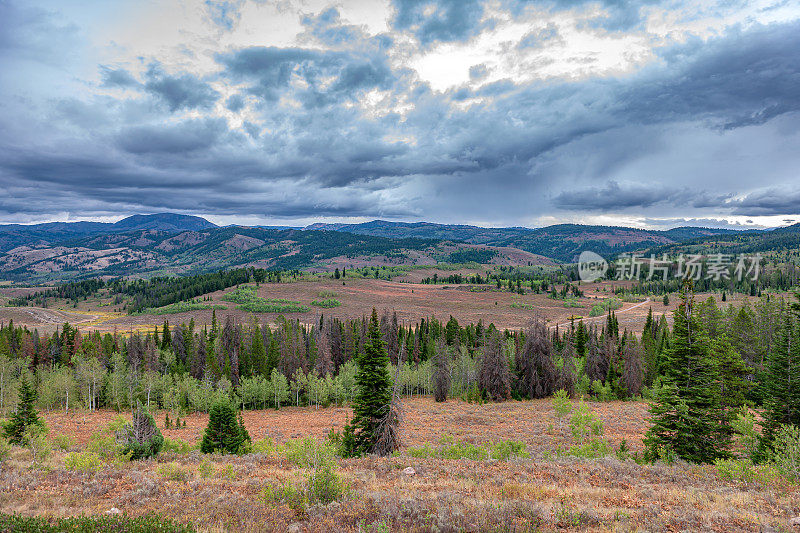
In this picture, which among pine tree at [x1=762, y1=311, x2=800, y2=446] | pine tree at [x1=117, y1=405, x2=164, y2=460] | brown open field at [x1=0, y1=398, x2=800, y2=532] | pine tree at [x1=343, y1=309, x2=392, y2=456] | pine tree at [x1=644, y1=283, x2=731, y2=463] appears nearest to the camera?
brown open field at [x1=0, y1=398, x2=800, y2=532]

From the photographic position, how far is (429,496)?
47.9ft

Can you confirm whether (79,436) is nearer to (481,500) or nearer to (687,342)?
(481,500)

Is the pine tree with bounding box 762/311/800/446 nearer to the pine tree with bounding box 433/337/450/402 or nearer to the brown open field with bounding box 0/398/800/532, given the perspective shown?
the brown open field with bounding box 0/398/800/532

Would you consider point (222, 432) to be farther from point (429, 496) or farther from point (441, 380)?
point (441, 380)

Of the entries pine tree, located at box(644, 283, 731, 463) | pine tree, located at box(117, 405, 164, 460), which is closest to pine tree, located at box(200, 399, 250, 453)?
pine tree, located at box(117, 405, 164, 460)

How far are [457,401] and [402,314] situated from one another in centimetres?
11056

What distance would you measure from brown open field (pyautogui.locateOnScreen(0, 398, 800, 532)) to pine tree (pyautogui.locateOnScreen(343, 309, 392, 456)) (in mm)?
3581

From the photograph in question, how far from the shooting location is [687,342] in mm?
27422

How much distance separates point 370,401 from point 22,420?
30939mm

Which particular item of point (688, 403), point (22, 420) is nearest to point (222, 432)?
point (22, 420)

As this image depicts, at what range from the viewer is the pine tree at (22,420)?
31.7 metres

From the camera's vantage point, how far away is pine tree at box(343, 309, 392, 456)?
1164 inches

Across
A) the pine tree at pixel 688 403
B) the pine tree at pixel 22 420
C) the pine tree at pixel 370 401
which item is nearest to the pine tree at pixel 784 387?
the pine tree at pixel 688 403

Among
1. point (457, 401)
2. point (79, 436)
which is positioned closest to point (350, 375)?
point (457, 401)
